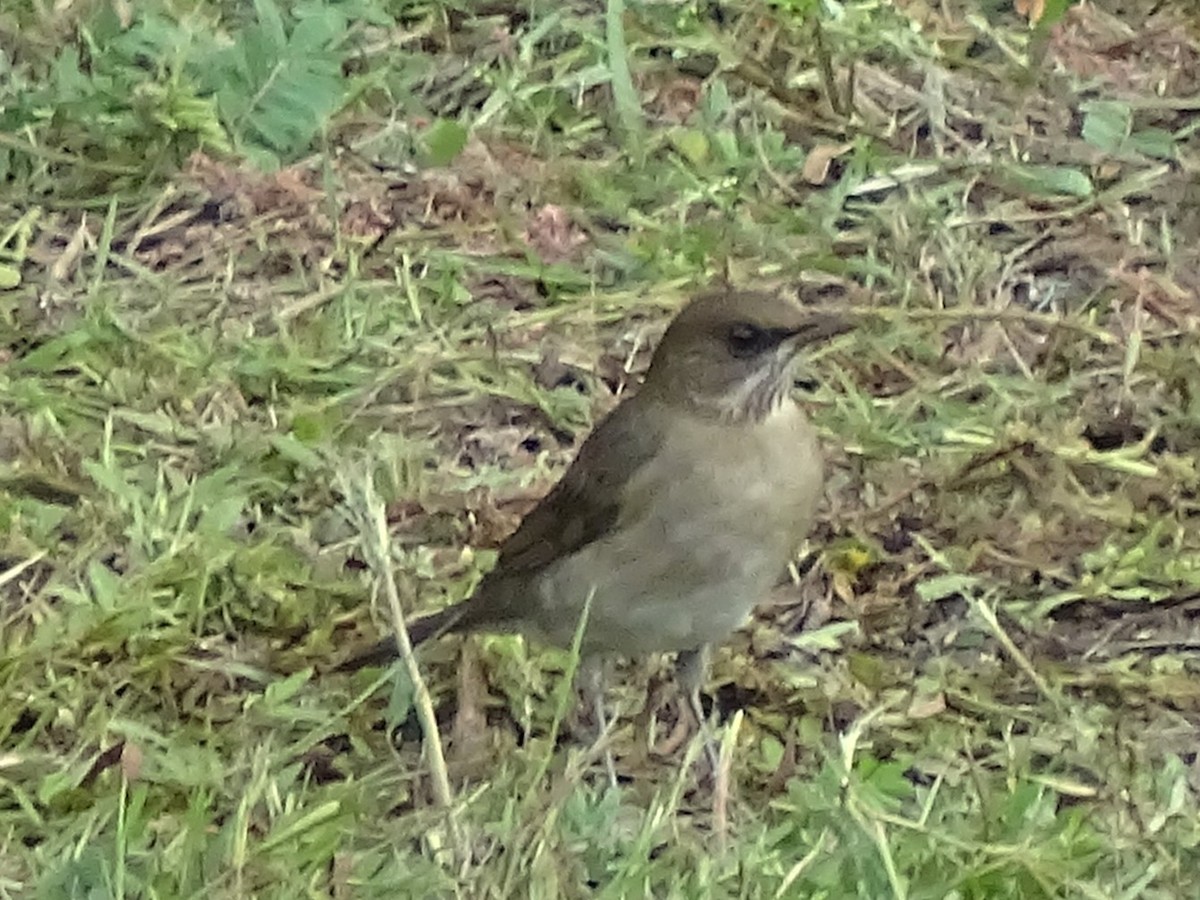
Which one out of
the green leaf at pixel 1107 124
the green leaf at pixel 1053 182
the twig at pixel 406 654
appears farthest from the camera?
the green leaf at pixel 1107 124

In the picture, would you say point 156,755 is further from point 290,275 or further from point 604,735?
point 290,275

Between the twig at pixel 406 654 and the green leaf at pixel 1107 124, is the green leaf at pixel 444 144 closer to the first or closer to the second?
the green leaf at pixel 1107 124

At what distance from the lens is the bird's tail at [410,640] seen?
13.2ft

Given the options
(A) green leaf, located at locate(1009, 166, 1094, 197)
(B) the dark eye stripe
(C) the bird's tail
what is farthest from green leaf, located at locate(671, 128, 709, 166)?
(C) the bird's tail

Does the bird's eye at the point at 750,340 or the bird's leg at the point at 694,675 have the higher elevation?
the bird's eye at the point at 750,340

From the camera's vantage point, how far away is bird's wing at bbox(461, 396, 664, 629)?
3971 millimetres

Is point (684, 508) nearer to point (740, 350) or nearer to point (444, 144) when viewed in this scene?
point (740, 350)

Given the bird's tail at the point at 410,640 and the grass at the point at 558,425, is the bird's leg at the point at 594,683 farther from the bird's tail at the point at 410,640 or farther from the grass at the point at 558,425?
the bird's tail at the point at 410,640

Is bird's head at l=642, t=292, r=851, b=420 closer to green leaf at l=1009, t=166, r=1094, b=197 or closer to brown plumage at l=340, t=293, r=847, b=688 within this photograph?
brown plumage at l=340, t=293, r=847, b=688

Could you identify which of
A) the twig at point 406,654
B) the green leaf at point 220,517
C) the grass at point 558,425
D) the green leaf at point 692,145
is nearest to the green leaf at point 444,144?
the grass at point 558,425

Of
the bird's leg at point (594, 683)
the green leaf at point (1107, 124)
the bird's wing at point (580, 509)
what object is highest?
the bird's wing at point (580, 509)

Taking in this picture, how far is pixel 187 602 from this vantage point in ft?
13.8

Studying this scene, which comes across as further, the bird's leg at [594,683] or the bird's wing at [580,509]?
the bird's leg at [594,683]

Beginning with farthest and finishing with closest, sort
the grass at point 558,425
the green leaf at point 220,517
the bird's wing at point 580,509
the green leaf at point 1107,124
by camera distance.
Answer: the green leaf at point 1107,124
the green leaf at point 220,517
the bird's wing at point 580,509
the grass at point 558,425
